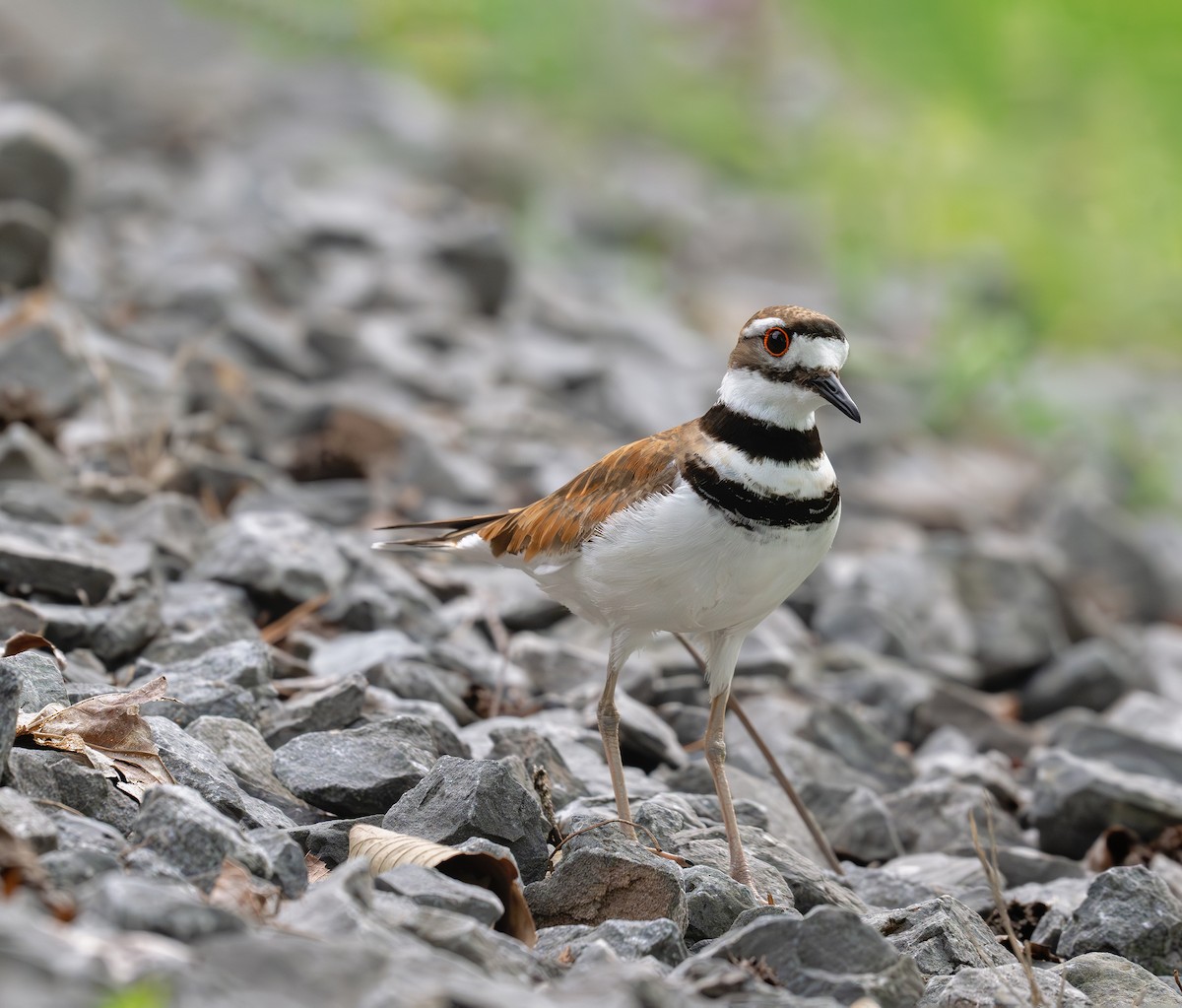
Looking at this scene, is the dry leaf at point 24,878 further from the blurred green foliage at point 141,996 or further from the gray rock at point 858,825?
the gray rock at point 858,825

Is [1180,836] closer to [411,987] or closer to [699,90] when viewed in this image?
[411,987]

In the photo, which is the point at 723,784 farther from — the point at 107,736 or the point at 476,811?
the point at 107,736

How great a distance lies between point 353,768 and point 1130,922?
203cm

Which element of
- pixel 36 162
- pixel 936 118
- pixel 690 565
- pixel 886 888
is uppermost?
pixel 936 118

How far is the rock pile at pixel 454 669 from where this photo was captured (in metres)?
→ 2.73

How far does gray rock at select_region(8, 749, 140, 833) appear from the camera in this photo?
3066 millimetres

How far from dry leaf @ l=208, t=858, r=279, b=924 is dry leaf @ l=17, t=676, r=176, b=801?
579 mm

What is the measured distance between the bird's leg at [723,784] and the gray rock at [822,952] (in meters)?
0.62

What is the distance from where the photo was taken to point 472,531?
4785mm

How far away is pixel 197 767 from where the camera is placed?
11.0 feet

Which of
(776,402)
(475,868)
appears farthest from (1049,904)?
(475,868)

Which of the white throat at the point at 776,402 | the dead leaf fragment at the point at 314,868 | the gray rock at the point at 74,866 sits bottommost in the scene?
the dead leaf fragment at the point at 314,868

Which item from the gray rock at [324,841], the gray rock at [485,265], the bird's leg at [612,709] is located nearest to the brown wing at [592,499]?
the bird's leg at [612,709]

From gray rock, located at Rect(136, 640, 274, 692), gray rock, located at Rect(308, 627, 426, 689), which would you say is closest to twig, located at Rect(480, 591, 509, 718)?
gray rock, located at Rect(308, 627, 426, 689)
